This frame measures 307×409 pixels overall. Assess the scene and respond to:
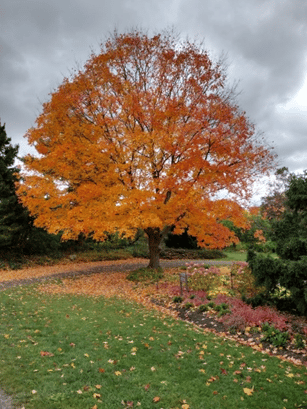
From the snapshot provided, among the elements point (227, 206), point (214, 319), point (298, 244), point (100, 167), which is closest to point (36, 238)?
point (100, 167)

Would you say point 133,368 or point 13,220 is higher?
point 13,220

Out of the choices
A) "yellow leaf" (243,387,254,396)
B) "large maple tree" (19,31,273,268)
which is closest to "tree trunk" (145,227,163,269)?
"large maple tree" (19,31,273,268)

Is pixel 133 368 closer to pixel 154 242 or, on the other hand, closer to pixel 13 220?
pixel 154 242

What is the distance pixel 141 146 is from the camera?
12734 mm

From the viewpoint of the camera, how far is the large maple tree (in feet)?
39.7

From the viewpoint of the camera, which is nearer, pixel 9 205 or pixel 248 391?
pixel 248 391

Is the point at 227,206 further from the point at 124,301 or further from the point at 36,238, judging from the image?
the point at 36,238

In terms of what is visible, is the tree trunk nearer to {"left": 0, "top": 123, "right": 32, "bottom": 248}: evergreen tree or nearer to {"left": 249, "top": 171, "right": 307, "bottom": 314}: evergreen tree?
{"left": 249, "top": 171, "right": 307, "bottom": 314}: evergreen tree

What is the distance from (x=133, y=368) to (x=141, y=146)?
30.5 ft

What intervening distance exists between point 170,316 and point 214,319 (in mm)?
1374

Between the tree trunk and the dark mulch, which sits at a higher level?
the tree trunk

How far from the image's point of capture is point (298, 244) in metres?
7.38

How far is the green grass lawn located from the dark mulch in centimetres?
38

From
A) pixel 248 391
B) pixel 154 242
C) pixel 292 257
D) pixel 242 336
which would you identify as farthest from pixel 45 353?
pixel 154 242
